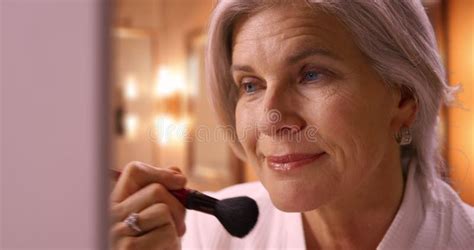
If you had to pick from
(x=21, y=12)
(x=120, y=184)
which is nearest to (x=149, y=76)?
(x=120, y=184)

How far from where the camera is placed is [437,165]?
1.55 ft

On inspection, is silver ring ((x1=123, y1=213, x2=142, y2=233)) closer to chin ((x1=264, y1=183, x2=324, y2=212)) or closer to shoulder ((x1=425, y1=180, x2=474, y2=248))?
chin ((x1=264, y1=183, x2=324, y2=212))

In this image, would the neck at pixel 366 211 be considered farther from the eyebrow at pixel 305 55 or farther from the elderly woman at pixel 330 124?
the eyebrow at pixel 305 55

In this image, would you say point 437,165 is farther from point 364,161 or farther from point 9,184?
point 9,184

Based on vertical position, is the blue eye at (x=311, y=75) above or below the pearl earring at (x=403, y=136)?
above

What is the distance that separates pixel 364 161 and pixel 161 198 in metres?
0.19

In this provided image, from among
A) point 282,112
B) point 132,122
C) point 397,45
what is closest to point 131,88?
point 132,122

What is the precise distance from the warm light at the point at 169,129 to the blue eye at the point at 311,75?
0.43 ft

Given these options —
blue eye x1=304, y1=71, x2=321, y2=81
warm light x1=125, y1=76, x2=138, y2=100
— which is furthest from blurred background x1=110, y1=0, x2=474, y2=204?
blue eye x1=304, y1=71, x2=321, y2=81

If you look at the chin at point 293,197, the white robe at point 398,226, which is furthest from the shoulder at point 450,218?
the chin at point 293,197

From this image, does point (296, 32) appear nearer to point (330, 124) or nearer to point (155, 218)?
point (330, 124)

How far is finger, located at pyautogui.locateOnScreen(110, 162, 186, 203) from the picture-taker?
35 centimetres

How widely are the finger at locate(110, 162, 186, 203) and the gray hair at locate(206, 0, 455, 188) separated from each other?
0.42ft

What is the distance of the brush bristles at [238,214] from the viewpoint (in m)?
0.44
